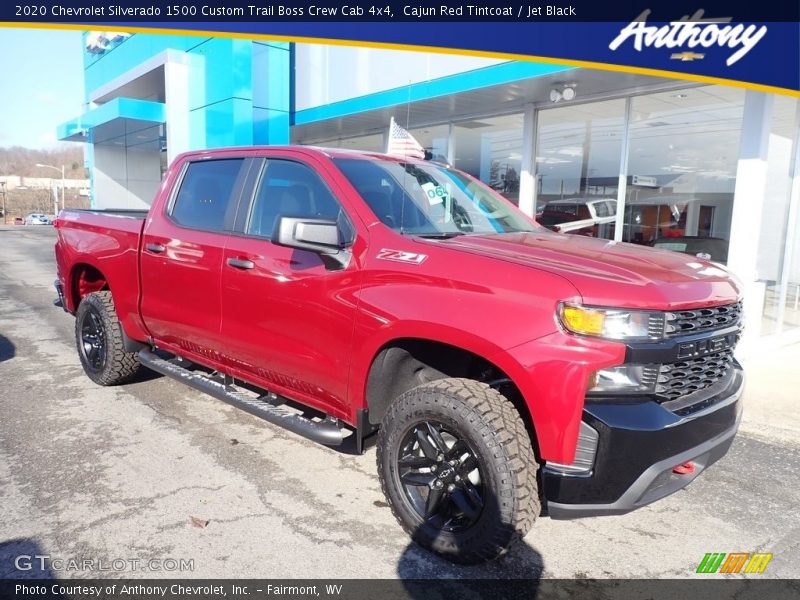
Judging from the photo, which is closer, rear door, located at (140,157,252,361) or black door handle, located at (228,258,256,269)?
black door handle, located at (228,258,256,269)

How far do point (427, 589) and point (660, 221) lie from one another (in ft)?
24.8

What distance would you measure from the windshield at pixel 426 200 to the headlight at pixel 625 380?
1.23 meters

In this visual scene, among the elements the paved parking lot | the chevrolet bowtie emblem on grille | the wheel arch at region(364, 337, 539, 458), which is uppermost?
the chevrolet bowtie emblem on grille

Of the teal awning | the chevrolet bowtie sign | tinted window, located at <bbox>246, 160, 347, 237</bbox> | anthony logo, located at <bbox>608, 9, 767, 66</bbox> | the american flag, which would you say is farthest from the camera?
the chevrolet bowtie sign

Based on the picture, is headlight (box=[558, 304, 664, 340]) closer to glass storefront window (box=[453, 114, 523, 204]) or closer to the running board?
the running board

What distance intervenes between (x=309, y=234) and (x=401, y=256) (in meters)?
A: 0.46

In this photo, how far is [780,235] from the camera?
825cm

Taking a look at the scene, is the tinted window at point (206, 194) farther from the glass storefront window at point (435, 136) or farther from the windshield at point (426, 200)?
the glass storefront window at point (435, 136)

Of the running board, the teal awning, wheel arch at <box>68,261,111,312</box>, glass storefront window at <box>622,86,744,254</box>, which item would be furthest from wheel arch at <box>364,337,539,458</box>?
the teal awning

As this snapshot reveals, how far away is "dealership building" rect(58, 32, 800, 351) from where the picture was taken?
7707 mm

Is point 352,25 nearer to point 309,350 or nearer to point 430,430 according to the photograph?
point 309,350

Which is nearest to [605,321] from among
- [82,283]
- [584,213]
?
[82,283]

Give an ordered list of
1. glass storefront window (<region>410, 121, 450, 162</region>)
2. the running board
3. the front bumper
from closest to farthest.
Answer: the front bumper → the running board → glass storefront window (<region>410, 121, 450, 162</region>)

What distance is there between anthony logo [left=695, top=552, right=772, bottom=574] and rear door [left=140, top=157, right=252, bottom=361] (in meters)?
3.01
